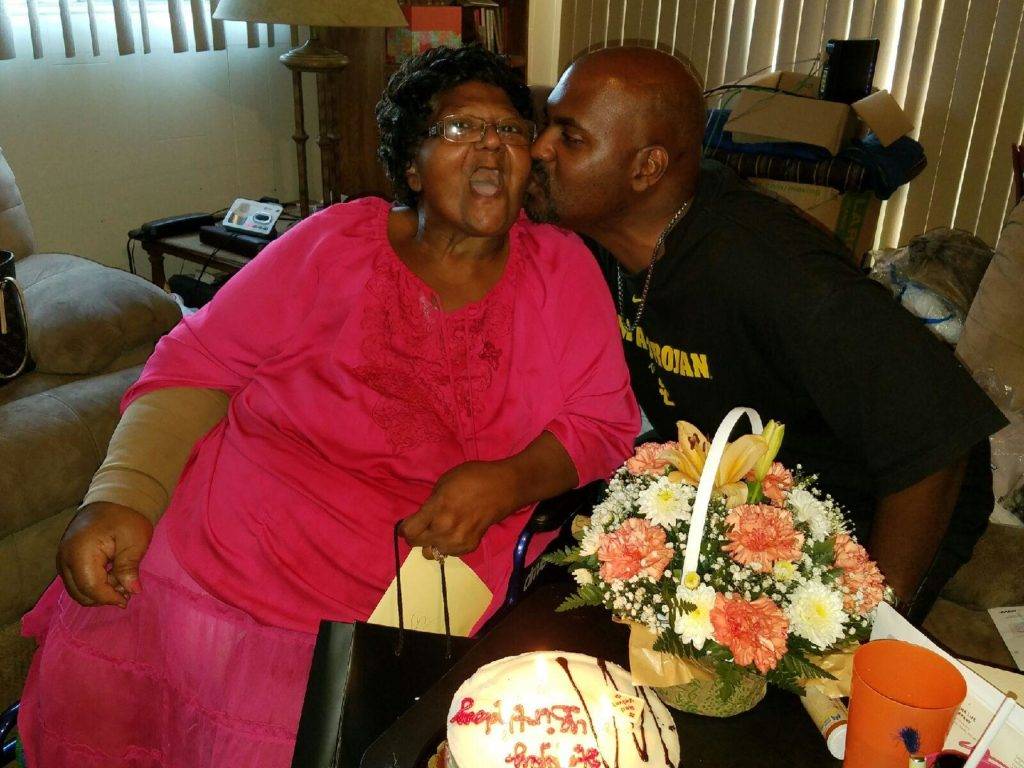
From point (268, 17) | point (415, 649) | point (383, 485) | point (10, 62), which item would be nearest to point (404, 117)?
point (383, 485)

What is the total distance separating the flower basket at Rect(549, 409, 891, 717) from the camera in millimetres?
821

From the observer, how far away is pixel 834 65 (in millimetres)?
2762

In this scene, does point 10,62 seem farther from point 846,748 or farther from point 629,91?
point 846,748

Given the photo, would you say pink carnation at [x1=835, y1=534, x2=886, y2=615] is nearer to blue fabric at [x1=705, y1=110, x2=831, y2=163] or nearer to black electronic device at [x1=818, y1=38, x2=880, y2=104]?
blue fabric at [x1=705, y1=110, x2=831, y2=163]

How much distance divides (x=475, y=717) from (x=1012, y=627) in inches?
51.8

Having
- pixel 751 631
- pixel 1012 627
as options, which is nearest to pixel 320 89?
pixel 1012 627

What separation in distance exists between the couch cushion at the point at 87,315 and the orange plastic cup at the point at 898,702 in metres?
1.72

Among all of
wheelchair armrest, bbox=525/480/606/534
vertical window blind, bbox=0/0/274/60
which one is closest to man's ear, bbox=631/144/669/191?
wheelchair armrest, bbox=525/480/606/534

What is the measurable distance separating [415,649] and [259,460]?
0.45 metres

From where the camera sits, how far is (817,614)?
2.70 feet

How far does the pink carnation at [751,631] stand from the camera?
2.62 feet

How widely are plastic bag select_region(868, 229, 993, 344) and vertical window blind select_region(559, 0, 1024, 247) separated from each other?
881 mm

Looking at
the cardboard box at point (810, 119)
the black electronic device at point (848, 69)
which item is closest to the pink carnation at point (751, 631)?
the cardboard box at point (810, 119)

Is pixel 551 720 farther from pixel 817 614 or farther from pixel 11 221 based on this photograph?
pixel 11 221
